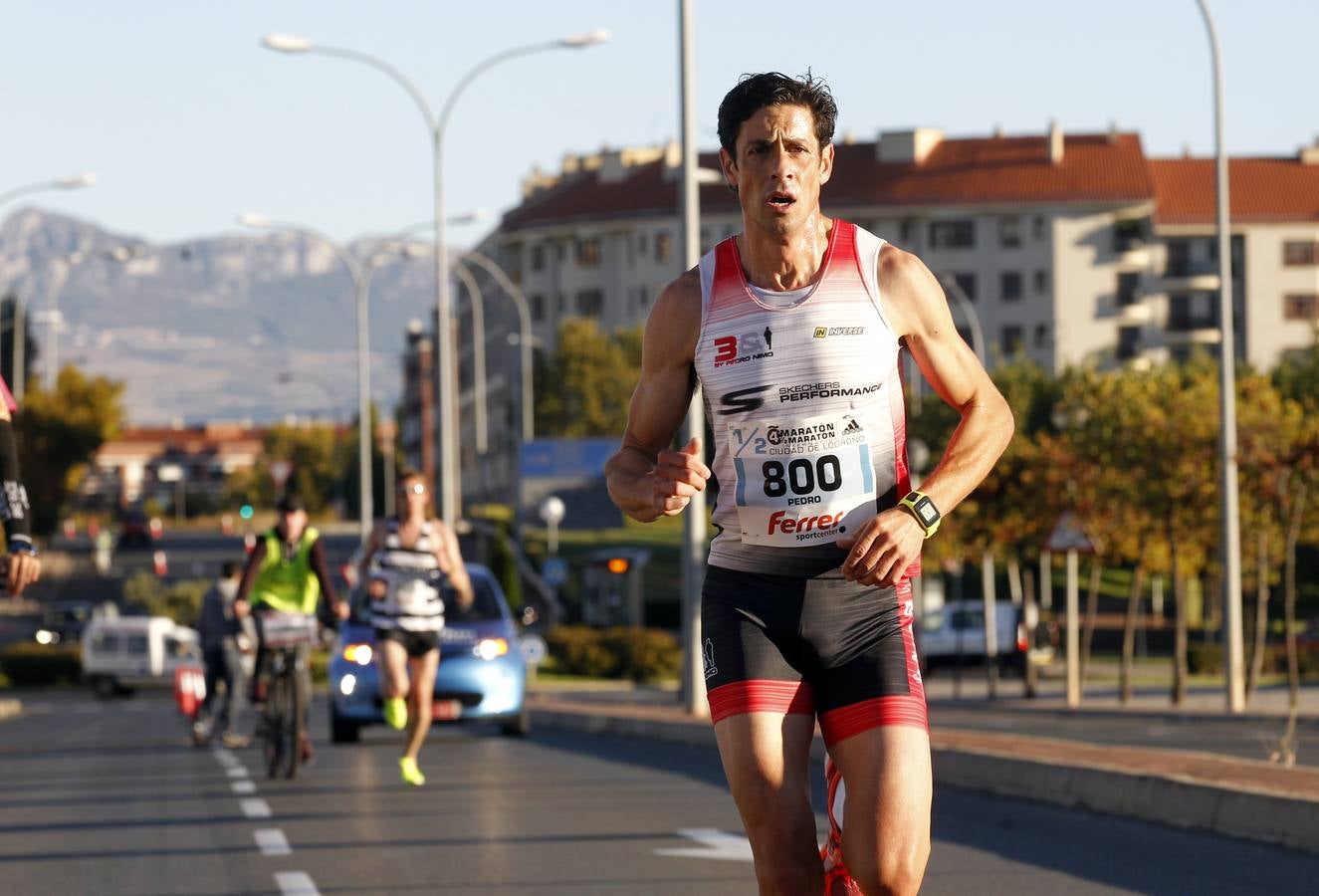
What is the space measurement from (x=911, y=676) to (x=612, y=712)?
18.5 m

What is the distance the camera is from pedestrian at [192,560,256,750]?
2072 centimetres

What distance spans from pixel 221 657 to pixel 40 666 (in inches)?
1545

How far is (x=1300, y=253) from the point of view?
121 m

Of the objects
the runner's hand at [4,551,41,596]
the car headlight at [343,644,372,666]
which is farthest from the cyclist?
the runner's hand at [4,551,41,596]

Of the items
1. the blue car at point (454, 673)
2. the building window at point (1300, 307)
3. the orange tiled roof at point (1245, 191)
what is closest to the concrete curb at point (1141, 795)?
Answer: the blue car at point (454, 673)

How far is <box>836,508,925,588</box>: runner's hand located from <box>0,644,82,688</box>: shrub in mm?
55106

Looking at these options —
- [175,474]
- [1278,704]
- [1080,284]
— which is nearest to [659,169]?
[1080,284]

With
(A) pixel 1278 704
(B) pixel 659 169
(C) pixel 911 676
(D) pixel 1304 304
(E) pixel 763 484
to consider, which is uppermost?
(B) pixel 659 169

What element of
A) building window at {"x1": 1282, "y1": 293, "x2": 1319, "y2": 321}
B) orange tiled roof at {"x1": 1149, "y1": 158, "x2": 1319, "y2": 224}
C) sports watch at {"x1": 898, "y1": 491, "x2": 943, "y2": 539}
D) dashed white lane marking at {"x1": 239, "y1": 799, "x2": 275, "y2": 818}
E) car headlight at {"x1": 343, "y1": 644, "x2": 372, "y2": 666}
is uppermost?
orange tiled roof at {"x1": 1149, "y1": 158, "x2": 1319, "y2": 224}

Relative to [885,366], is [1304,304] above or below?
above

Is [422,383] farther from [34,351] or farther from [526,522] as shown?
[526,522]

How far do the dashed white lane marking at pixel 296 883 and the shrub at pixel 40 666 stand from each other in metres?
49.7

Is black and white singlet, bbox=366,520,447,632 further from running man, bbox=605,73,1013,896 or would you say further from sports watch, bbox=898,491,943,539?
sports watch, bbox=898,491,943,539

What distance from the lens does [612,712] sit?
23.9 meters
